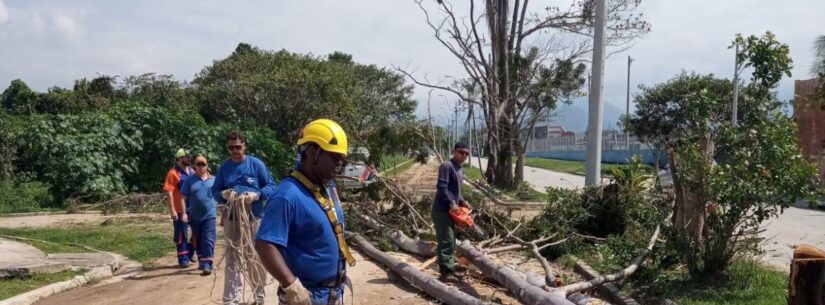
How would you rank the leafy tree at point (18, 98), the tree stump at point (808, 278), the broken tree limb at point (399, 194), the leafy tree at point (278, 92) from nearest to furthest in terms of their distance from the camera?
the tree stump at point (808, 278) < the broken tree limb at point (399, 194) < the leafy tree at point (278, 92) < the leafy tree at point (18, 98)

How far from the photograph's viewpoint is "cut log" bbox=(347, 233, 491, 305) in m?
6.83

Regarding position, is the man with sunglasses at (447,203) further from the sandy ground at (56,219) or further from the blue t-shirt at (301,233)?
the sandy ground at (56,219)

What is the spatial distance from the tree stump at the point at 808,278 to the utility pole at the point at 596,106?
25.3 feet

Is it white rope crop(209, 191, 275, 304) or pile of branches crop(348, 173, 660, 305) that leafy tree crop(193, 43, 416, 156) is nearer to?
pile of branches crop(348, 173, 660, 305)

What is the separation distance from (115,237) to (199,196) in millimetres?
5155

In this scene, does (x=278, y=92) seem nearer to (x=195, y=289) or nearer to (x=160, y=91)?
(x=160, y=91)

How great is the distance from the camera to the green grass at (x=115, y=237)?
10.8 metres

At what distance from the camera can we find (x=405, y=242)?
10344 millimetres

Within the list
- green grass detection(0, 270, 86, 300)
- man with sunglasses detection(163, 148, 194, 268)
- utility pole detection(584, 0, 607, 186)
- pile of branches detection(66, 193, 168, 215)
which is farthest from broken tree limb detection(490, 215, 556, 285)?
pile of branches detection(66, 193, 168, 215)

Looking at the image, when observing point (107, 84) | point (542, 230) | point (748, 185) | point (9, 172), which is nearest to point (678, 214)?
point (748, 185)

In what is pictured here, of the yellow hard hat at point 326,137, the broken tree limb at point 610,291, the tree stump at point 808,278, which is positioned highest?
the yellow hard hat at point 326,137

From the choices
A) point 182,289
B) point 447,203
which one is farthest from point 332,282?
point 182,289

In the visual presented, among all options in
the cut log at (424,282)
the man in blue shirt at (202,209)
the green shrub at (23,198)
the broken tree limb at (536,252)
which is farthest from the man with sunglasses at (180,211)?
the green shrub at (23,198)

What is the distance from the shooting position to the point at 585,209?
1083 centimetres
